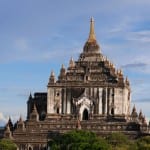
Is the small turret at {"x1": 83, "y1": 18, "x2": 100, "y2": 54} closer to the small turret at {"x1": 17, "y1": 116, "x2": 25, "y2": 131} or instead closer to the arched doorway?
the arched doorway

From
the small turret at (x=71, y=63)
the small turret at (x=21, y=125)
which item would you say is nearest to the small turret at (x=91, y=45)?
the small turret at (x=71, y=63)

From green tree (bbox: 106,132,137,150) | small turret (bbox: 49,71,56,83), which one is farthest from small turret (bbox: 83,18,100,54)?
green tree (bbox: 106,132,137,150)

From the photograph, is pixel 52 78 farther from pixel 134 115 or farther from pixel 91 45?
pixel 134 115

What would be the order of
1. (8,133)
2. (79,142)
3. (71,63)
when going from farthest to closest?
(71,63) < (8,133) < (79,142)

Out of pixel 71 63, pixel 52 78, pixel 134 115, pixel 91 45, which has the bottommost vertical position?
pixel 134 115

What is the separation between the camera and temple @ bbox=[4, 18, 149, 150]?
10800 centimetres

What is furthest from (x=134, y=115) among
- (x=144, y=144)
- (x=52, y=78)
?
(x=144, y=144)

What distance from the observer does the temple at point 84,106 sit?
10800 centimetres

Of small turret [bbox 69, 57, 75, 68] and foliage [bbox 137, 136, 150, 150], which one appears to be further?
small turret [bbox 69, 57, 75, 68]

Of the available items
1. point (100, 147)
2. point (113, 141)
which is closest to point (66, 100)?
point (113, 141)

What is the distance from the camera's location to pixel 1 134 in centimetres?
11388

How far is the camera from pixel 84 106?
113 m

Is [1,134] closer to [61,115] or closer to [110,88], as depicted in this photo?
[61,115]

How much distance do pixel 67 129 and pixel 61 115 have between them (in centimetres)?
399
